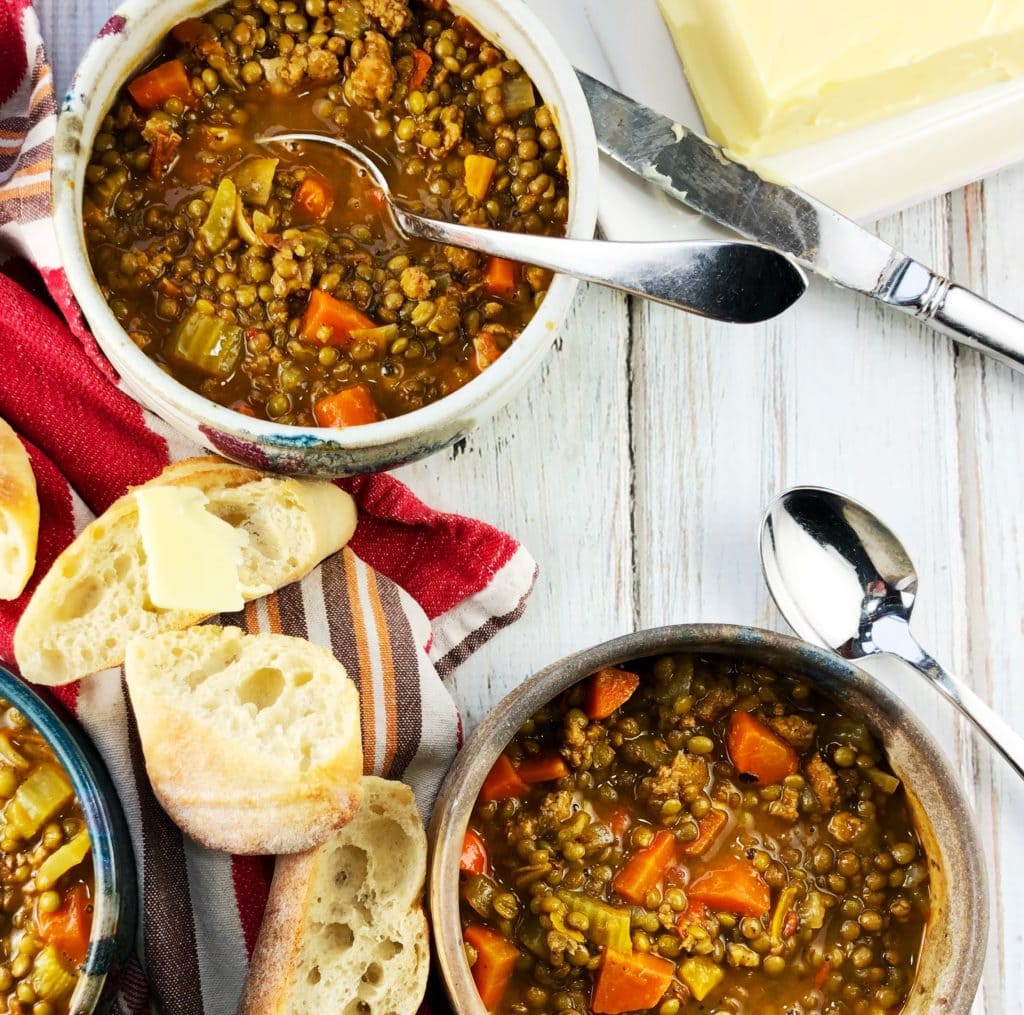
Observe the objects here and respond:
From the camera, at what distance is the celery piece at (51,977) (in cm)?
244

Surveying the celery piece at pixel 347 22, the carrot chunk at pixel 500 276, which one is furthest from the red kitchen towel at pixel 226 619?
the celery piece at pixel 347 22

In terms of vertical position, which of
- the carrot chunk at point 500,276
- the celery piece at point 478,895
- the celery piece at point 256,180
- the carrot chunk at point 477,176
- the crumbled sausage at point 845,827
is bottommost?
the celery piece at point 478,895

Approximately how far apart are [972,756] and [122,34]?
233 centimetres

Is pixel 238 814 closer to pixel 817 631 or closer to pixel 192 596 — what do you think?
pixel 192 596

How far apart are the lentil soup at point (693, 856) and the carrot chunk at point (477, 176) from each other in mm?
984

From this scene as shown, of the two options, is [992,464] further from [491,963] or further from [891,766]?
[491,963]

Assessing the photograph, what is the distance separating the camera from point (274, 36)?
2494 millimetres

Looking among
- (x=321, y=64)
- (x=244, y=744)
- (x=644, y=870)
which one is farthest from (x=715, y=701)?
(x=321, y=64)

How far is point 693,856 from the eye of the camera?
271cm

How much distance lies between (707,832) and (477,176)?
1.38 m

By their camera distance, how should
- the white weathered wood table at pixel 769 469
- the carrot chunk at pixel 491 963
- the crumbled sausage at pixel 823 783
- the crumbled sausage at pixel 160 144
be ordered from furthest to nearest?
the white weathered wood table at pixel 769 469 → the crumbled sausage at pixel 823 783 → the carrot chunk at pixel 491 963 → the crumbled sausage at pixel 160 144

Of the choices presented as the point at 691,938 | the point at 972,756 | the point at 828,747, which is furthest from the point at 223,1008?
the point at 972,756

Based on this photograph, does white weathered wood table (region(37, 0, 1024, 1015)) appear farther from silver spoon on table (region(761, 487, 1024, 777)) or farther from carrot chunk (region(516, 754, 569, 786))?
carrot chunk (region(516, 754, 569, 786))

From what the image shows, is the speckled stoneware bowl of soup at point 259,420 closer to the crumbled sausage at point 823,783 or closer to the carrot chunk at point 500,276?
the carrot chunk at point 500,276
